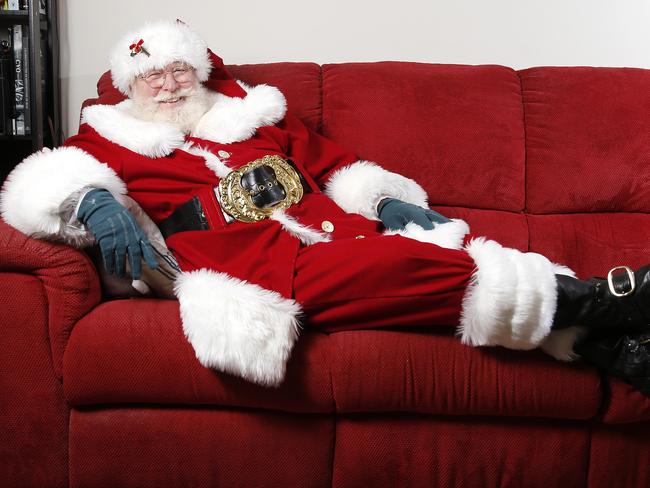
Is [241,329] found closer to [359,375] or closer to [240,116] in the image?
[359,375]

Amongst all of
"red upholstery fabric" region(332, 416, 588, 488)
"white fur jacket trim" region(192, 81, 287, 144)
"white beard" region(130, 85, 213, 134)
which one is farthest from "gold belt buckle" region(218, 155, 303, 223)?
"red upholstery fabric" region(332, 416, 588, 488)

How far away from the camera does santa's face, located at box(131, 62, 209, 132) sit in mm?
2021

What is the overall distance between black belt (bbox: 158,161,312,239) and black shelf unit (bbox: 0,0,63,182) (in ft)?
3.01

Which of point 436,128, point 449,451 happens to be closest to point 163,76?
point 436,128

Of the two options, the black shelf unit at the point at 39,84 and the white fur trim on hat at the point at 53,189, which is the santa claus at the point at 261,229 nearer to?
the white fur trim on hat at the point at 53,189

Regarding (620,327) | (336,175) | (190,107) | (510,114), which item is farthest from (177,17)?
(620,327)

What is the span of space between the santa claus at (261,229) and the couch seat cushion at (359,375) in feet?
0.15

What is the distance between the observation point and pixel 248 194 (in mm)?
1850

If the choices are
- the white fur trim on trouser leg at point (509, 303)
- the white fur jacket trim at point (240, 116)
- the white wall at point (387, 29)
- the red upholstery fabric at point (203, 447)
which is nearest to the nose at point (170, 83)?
the white fur jacket trim at point (240, 116)

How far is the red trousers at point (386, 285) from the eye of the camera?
4.94ft

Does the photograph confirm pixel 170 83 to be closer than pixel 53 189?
No

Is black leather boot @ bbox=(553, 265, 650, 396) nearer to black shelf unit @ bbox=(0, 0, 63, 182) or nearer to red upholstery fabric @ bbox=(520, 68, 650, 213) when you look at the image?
red upholstery fabric @ bbox=(520, 68, 650, 213)

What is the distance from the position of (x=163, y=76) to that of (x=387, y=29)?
917 millimetres

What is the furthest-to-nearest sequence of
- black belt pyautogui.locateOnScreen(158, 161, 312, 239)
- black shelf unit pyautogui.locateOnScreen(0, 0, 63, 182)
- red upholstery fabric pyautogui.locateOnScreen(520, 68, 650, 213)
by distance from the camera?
black shelf unit pyautogui.locateOnScreen(0, 0, 63, 182), red upholstery fabric pyautogui.locateOnScreen(520, 68, 650, 213), black belt pyautogui.locateOnScreen(158, 161, 312, 239)
